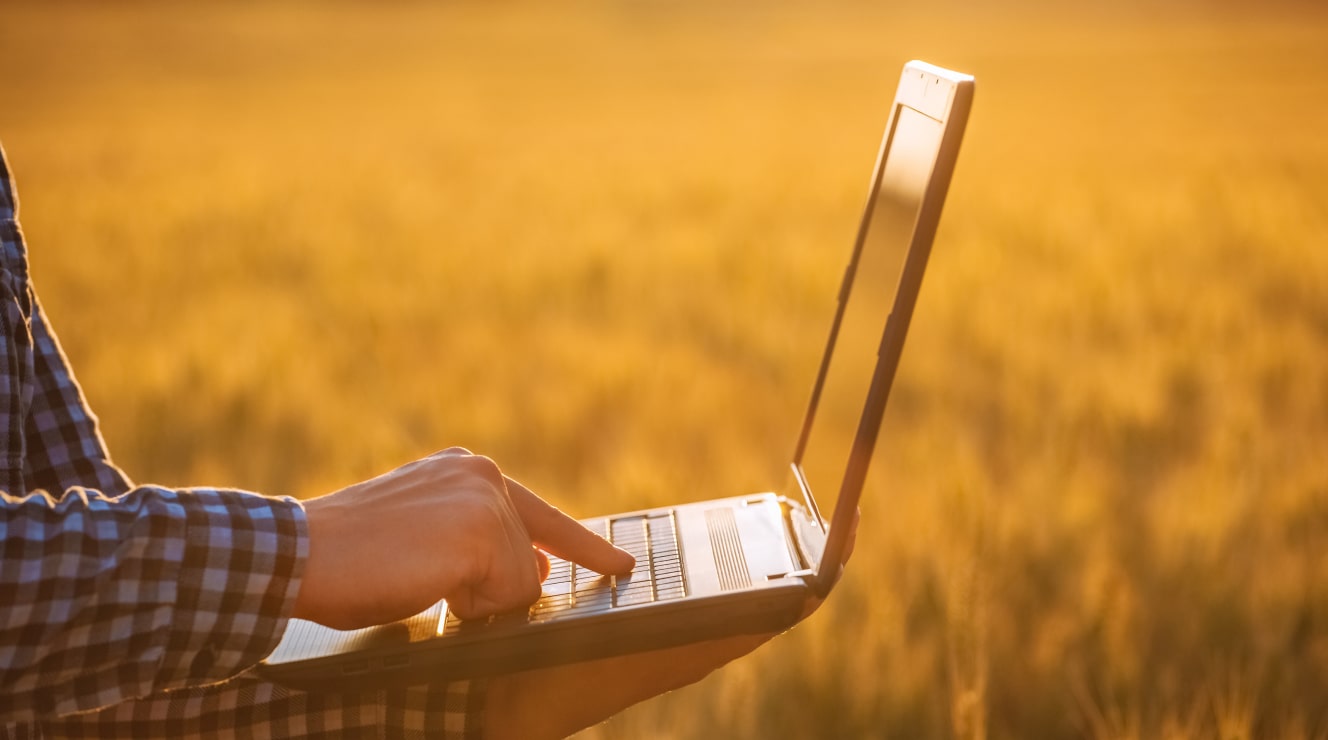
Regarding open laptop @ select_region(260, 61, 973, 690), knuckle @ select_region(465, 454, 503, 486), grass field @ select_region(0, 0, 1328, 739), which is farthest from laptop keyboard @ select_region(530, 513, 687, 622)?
grass field @ select_region(0, 0, 1328, 739)

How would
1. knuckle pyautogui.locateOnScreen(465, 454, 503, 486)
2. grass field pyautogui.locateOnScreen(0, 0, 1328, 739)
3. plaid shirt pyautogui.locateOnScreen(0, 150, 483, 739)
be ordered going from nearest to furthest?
plaid shirt pyautogui.locateOnScreen(0, 150, 483, 739), knuckle pyautogui.locateOnScreen(465, 454, 503, 486), grass field pyautogui.locateOnScreen(0, 0, 1328, 739)

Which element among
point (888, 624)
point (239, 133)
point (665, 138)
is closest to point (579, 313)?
point (888, 624)

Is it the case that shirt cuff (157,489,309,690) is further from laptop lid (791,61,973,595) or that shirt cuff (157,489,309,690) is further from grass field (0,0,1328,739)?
grass field (0,0,1328,739)

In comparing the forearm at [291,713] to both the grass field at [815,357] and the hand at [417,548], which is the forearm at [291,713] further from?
the grass field at [815,357]

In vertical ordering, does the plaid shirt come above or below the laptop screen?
below

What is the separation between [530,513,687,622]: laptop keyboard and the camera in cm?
84

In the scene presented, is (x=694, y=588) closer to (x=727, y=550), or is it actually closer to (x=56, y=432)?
(x=727, y=550)

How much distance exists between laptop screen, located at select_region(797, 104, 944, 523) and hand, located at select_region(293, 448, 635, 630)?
0.83 feet

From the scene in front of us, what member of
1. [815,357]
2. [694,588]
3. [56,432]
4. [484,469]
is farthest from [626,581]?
[815,357]

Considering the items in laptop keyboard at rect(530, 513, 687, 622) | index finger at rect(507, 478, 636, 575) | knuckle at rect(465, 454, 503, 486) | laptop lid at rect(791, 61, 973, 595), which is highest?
laptop lid at rect(791, 61, 973, 595)

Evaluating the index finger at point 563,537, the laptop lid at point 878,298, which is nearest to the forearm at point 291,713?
the index finger at point 563,537

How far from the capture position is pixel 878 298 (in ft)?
3.40

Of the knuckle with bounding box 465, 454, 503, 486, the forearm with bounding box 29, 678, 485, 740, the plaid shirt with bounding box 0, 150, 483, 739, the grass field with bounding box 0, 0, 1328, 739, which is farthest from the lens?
Answer: the grass field with bounding box 0, 0, 1328, 739

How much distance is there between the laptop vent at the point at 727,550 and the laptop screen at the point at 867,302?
0.08m
